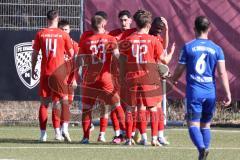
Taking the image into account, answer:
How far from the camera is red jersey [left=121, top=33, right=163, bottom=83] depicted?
47.0 feet

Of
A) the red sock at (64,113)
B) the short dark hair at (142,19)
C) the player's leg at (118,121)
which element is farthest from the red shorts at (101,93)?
the short dark hair at (142,19)

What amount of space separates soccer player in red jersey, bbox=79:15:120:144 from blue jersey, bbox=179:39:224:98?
2.88 metres

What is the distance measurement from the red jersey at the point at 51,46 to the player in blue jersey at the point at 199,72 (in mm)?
3665

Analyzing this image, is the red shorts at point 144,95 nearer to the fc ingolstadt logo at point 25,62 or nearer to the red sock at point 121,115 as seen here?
the red sock at point 121,115

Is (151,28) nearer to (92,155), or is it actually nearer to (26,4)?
(92,155)

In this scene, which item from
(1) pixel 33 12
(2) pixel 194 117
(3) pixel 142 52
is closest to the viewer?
(2) pixel 194 117

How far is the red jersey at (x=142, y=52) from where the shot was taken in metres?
14.3

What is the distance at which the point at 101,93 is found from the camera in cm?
1528

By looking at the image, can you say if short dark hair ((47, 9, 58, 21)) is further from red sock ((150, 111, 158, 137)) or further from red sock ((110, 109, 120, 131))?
red sock ((150, 111, 158, 137))

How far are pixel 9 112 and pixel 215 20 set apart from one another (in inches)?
200

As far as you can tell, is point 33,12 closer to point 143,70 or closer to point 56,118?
point 56,118

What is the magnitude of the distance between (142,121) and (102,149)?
97 cm

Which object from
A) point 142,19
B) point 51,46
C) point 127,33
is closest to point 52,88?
point 51,46

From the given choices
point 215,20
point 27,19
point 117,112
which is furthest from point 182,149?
point 27,19
